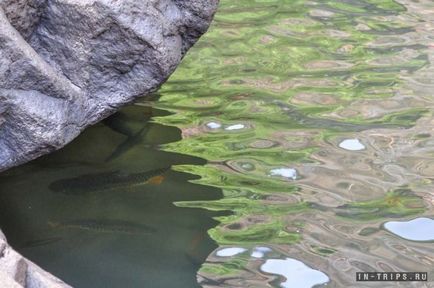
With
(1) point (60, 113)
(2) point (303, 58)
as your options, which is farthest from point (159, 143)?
(2) point (303, 58)

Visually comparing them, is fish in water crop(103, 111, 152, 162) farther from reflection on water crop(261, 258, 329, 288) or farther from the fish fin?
reflection on water crop(261, 258, 329, 288)

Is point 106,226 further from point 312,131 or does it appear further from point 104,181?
point 312,131

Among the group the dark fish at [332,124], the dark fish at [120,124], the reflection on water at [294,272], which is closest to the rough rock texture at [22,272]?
the reflection on water at [294,272]

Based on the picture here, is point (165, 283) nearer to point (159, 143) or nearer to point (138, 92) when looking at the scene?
point (138, 92)

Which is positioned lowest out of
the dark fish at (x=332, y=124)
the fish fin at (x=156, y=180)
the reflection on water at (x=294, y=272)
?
the reflection on water at (x=294, y=272)

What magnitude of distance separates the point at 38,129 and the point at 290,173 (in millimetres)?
1049

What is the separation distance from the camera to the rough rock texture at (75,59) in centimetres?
262

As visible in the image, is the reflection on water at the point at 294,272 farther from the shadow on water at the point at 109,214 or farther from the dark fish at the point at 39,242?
the dark fish at the point at 39,242

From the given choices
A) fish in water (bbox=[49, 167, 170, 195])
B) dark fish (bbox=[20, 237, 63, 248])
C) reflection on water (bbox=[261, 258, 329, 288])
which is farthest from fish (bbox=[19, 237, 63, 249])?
reflection on water (bbox=[261, 258, 329, 288])

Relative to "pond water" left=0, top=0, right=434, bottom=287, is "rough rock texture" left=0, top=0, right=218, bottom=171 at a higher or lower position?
higher

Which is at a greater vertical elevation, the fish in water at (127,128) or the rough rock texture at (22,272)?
the rough rock texture at (22,272)

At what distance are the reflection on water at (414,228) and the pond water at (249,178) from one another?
2 cm

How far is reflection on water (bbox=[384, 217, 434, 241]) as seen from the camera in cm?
289

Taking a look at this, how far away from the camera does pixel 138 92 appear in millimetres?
2973
